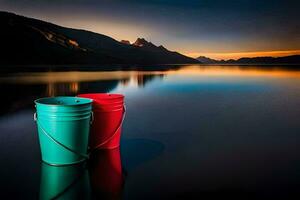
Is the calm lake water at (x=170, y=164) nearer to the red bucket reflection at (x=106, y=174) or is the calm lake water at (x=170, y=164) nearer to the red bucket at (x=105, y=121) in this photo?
the red bucket reflection at (x=106, y=174)

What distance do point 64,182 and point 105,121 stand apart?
1.44 metres

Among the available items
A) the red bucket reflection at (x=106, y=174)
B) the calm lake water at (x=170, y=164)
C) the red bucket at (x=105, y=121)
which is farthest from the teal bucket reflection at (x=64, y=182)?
the red bucket at (x=105, y=121)

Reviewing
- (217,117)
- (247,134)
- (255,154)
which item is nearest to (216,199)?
(255,154)

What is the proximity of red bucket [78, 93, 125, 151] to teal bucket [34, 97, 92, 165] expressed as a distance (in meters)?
0.47

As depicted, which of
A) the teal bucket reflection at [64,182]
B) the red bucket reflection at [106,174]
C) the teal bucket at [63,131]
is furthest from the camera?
the teal bucket at [63,131]

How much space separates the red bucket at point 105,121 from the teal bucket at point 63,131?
470 millimetres

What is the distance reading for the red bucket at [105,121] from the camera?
5242 mm

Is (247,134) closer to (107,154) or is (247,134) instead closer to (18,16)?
(107,154)

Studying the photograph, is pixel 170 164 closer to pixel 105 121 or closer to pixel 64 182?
pixel 105 121

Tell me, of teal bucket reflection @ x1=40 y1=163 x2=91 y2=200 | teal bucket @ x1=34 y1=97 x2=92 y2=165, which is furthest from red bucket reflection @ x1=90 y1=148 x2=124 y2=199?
teal bucket @ x1=34 y1=97 x2=92 y2=165

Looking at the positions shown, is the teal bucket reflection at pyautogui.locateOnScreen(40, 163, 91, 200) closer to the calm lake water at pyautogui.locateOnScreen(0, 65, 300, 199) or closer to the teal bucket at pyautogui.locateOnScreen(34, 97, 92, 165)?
the calm lake water at pyautogui.locateOnScreen(0, 65, 300, 199)

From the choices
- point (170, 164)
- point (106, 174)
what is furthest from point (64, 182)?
point (170, 164)

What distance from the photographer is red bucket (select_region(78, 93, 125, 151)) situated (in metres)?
5.24

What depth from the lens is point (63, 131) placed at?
14.7ft
